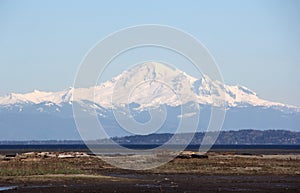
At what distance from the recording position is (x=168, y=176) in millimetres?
75625

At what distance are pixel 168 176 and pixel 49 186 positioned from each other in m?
16.1

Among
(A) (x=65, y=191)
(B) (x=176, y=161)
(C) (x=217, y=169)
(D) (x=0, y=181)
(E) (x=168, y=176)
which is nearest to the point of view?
(A) (x=65, y=191)

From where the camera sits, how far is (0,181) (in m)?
68.2

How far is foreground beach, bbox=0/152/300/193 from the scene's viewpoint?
61.1 metres

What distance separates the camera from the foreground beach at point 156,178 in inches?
2404

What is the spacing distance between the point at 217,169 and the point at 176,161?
48.6 feet

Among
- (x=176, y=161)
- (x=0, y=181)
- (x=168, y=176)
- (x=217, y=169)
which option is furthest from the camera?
(x=176, y=161)

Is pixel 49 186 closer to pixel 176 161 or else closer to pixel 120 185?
pixel 120 185

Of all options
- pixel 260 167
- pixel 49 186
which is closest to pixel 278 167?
pixel 260 167

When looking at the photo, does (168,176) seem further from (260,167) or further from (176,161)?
(176,161)

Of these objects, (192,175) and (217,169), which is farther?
(217,169)

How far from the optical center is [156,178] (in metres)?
72.8

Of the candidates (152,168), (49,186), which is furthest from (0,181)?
(152,168)

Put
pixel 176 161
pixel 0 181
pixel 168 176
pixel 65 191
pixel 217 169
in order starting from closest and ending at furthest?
pixel 65 191 < pixel 0 181 < pixel 168 176 < pixel 217 169 < pixel 176 161
